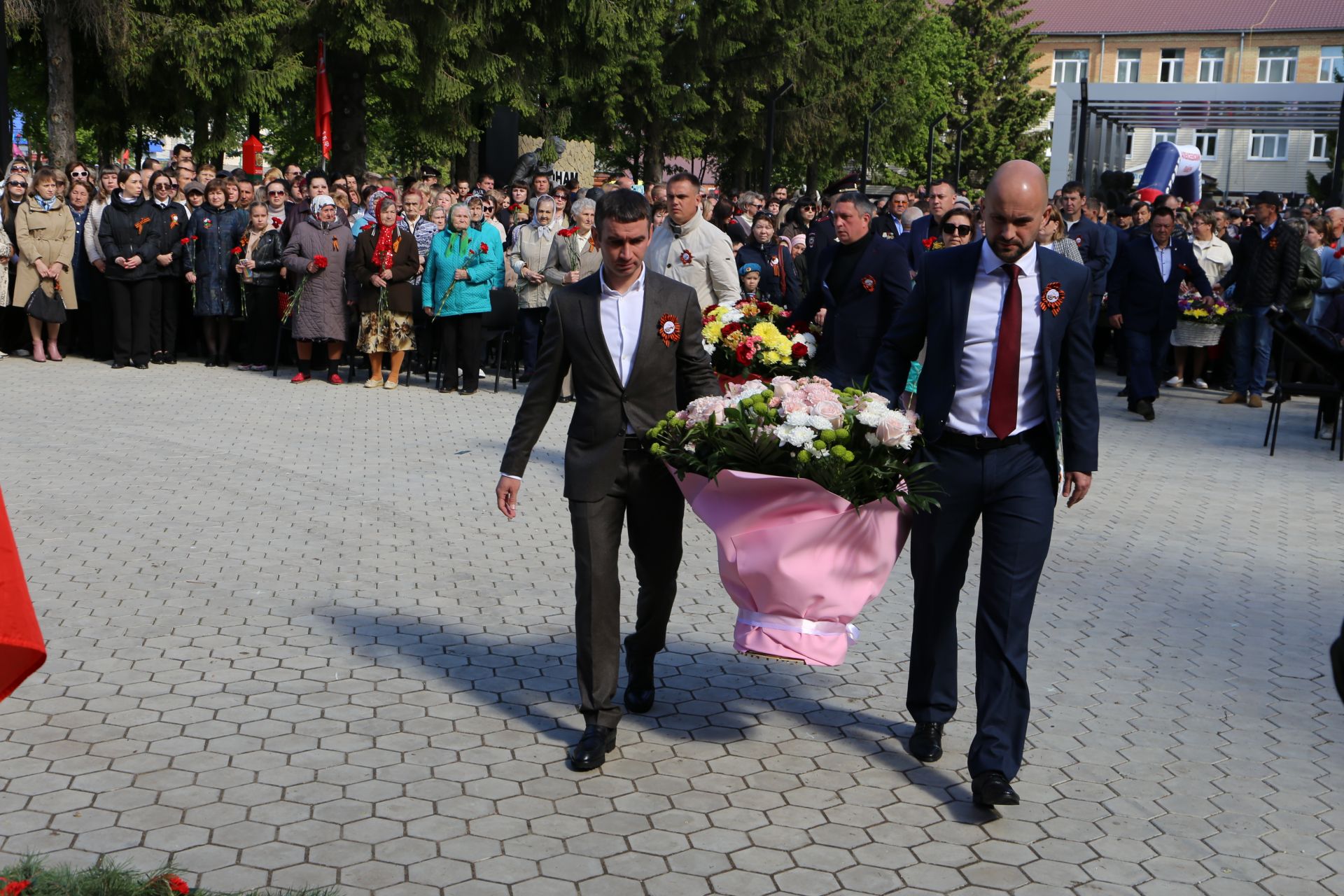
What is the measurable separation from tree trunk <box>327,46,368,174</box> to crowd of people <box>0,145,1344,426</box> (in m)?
13.4

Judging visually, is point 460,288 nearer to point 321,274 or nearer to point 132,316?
point 321,274

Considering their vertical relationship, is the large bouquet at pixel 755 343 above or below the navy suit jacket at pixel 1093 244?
below

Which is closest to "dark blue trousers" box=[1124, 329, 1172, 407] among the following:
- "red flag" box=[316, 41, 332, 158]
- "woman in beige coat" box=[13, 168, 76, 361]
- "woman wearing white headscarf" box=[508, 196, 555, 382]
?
"woman wearing white headscarf" box=[508, 196, 555, 382]

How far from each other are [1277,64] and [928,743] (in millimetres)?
86575

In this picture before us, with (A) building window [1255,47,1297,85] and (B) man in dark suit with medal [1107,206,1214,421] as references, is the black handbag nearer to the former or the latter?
(B) man in dark suit with medal [1107,206,1214,421]

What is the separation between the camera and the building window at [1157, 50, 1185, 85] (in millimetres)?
85188

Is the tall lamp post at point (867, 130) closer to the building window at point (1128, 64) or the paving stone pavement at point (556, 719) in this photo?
the paving stone pavement at point (556, 719)

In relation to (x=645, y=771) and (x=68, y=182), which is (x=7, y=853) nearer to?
(x=645, y=771)

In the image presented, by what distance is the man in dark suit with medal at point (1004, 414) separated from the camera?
4.99 m

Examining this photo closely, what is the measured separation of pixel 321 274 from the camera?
51.1ft

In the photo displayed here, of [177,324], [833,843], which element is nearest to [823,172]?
[177,324]

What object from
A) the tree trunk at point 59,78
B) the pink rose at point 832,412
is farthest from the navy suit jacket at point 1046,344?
the tree trunk at point 59,78

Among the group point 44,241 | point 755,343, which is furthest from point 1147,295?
point 44,241

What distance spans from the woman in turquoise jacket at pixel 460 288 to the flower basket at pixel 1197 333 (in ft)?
25.1
